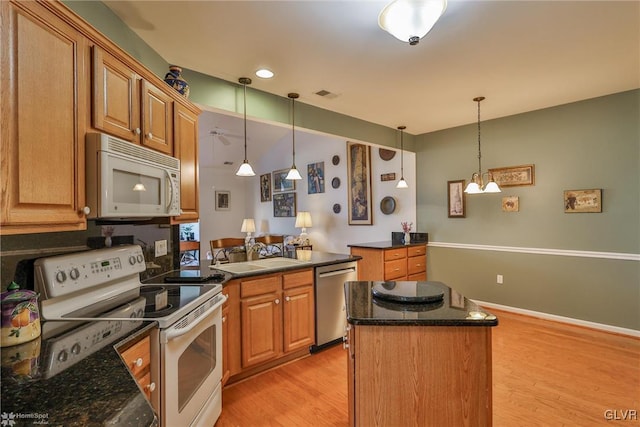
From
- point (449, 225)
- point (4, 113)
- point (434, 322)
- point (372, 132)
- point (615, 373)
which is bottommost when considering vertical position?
point (615, 373)

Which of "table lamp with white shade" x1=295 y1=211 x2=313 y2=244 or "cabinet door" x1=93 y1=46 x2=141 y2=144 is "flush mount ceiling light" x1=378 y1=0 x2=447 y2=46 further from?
"table lamp with white shade" x1=295 y1=211 x2=313 y2=244

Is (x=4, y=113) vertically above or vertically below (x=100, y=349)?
above

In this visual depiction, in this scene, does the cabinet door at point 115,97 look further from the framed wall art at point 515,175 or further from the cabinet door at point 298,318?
the framed wall art at point 515,175

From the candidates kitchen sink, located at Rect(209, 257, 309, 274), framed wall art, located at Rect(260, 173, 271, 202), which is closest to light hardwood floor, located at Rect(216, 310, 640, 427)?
→ kitchen sink, located at Rect(209, 257, 309, 274)

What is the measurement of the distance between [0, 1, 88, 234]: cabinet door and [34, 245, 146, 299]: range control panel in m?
0.27

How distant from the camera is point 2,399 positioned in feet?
2.49

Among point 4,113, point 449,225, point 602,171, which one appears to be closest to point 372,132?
point 449,225

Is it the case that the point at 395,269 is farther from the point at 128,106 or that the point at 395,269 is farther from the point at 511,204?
the point at 128,106

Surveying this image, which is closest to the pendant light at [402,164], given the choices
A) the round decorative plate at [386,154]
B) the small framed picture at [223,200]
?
the round decorative plate at [386,154]

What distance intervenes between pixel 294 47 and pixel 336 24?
391mm

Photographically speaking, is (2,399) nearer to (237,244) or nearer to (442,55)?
(442,55)

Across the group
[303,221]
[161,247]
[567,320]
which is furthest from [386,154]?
[161,247]

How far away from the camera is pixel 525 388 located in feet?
7.49

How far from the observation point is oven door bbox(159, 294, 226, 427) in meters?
1.36
